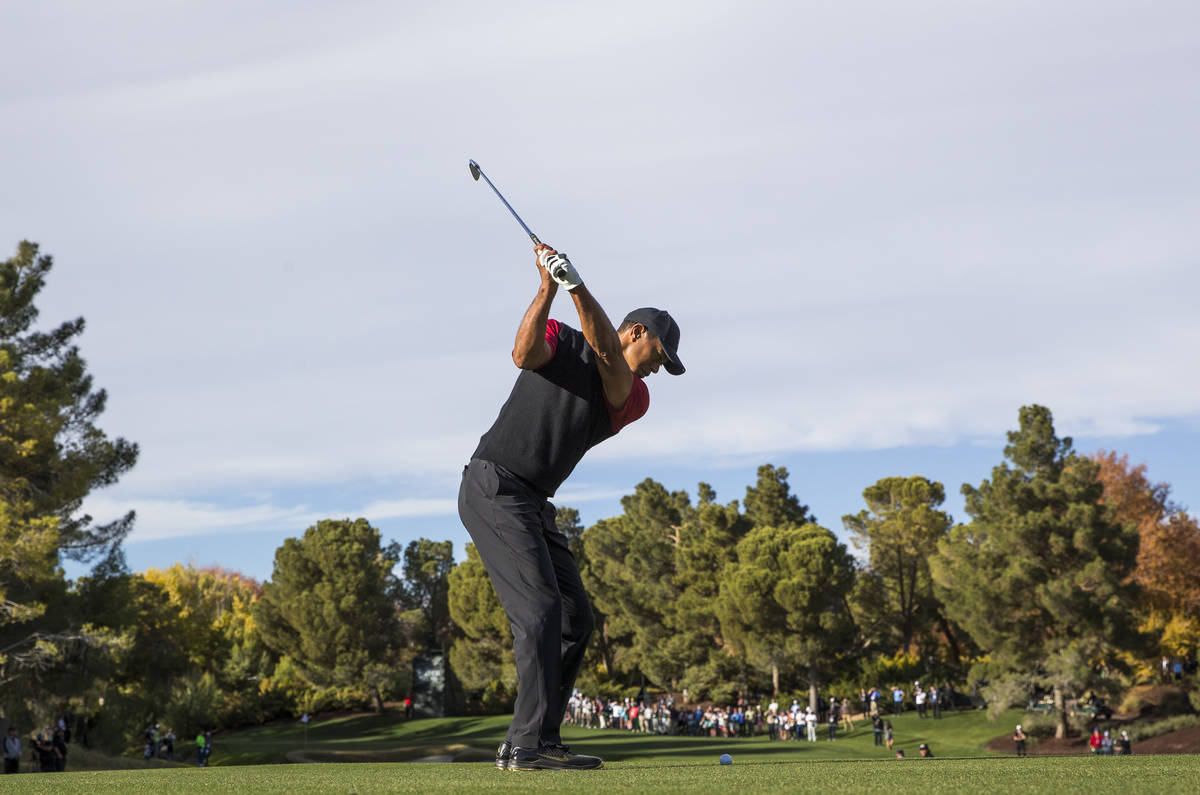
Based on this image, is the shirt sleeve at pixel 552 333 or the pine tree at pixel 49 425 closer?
the shirt sleeve at pixel 552 333

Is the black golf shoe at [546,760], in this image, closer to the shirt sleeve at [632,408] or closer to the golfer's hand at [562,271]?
the shirt sleeve at [632,408]

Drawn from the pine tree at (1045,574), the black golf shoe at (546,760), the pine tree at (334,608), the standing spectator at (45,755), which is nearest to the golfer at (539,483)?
the black golf shoe at (546,760)

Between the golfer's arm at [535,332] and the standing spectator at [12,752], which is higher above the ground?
the golfer's arm at [535,332]

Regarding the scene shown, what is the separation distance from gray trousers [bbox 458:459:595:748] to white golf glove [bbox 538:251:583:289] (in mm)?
1115

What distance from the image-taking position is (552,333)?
554 centimetres

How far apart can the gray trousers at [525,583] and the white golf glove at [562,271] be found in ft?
3.66

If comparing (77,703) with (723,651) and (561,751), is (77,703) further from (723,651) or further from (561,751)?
(561,751)

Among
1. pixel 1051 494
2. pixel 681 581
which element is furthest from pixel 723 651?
pixel 1051 494

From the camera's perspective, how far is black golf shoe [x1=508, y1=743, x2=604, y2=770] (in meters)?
5.48

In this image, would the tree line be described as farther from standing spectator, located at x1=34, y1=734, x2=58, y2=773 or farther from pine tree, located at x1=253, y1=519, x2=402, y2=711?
standing spectator, located at x1=34, y1=734, x2=58, y2=773

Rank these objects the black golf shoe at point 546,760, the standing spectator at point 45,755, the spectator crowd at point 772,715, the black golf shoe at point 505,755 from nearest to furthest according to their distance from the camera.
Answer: the black golf shoe at point 546,760
the black golf shoe at point 505,755
the standing spectator at point 45,755
the spectator crowd at point 772,715

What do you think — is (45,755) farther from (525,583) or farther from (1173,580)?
(1173,580)

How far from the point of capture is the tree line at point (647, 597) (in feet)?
121

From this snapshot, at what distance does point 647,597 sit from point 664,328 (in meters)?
63.2
